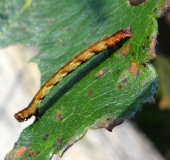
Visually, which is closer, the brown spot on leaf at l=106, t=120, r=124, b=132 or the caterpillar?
the brown spot on leaf at l=106, t=120, r=124, b=132

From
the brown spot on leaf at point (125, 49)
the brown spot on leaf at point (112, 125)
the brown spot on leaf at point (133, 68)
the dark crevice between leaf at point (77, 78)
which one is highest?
the dark crevice between leaf at point (77, 78)

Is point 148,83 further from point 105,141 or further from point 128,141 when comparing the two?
point 128,141

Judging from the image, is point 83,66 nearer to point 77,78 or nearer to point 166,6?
point 77,78

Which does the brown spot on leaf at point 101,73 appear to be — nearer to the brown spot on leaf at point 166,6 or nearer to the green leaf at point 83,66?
the green leaf at point 83,66

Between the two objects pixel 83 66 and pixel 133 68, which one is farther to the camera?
pixel 83 66

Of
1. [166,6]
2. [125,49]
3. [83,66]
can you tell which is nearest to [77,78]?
[83,66]

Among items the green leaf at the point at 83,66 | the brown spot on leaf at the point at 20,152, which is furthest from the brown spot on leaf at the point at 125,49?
the brown spot on leaf at the point at 20,152

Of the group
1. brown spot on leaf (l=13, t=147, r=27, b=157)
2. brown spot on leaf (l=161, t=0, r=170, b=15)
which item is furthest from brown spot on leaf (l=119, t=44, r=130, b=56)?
brown spot on leaf (l=13, t=147, r=27, b=157)

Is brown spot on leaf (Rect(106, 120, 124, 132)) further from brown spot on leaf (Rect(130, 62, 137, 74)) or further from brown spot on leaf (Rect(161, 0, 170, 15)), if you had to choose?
brown spot on leaf (Rect(161, 0, 170, 15))
